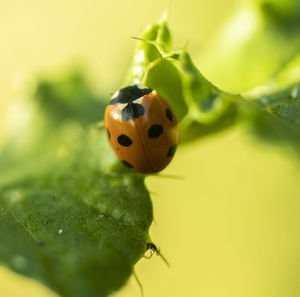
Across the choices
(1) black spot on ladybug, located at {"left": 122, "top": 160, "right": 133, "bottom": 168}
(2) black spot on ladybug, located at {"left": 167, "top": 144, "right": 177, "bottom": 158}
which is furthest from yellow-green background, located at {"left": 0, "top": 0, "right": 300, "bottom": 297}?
(1) black spot on ladybug, located at {"left": 122, "top": 160, "right": 133, "bottom": 168}

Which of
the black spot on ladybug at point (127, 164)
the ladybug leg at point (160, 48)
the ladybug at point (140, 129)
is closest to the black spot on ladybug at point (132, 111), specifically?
the ladybug at point (140, 129)

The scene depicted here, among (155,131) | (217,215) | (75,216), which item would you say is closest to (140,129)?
(155,131)

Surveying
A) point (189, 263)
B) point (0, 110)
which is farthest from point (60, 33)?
point (189, 263)

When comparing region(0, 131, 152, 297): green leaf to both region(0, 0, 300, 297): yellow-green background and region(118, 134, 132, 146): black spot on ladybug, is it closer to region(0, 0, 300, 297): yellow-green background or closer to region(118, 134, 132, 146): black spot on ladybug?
region(118, 134, 132, 146): black spot on ladybug

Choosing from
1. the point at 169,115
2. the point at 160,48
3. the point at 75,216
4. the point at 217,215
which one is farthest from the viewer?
the point at 217,215

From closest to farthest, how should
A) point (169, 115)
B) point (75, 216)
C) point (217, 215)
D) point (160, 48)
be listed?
point (160, 48) → point (75, 216) → point (169, 115) → point (217, 215)

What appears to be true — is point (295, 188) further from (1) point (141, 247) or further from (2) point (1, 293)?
(2) point (1, 293)

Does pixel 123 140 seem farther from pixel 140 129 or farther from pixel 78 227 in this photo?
pixel 78 227
